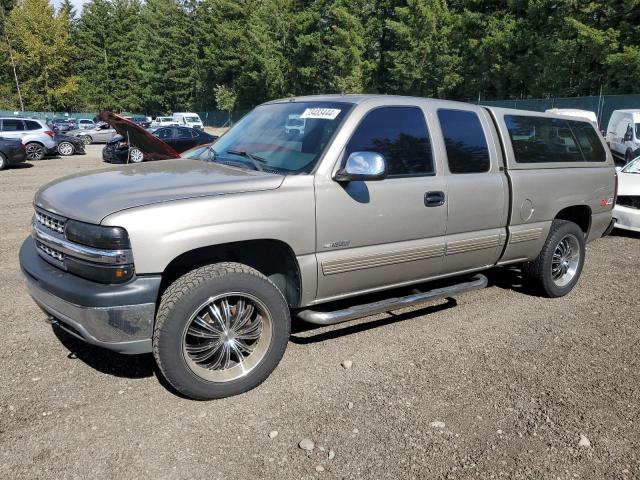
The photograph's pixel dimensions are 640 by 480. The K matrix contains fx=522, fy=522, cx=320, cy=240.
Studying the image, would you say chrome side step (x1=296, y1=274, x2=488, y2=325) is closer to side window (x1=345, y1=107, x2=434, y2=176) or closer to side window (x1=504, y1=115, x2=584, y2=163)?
side window (x1=345, y1=107, x2=434, y2=176)

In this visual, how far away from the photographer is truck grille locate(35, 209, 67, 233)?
10.3 ft

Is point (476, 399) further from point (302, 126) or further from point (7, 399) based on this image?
point (7, 399)

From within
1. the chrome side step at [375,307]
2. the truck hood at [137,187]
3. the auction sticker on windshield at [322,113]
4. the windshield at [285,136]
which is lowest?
the chrome side step at [375,307]

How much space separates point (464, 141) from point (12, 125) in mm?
20383

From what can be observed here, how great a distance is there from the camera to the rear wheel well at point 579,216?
17.7ft

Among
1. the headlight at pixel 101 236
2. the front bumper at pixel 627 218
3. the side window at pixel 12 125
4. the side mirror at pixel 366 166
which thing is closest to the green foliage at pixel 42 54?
the side window at pixel 12 125

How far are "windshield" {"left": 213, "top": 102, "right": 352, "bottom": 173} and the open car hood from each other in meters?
4.63

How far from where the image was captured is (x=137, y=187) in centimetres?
325

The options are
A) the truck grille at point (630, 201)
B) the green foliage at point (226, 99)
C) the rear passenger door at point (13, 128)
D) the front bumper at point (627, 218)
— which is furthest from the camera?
the green foliage at point (226, 99)

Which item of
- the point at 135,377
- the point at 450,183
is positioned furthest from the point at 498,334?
the point at 135,377

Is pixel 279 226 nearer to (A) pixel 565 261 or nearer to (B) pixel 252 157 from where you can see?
(B) pixel 252 157

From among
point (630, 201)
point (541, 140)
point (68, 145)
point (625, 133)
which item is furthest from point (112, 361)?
point (68, 145)

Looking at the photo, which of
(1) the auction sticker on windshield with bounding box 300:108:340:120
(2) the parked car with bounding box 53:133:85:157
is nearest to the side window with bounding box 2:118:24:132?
(2) the parked car with bounding box 53:133:85:157

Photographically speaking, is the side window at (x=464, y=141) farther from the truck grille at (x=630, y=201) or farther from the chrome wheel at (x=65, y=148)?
the chrome wheel at (x=65, y=148)
